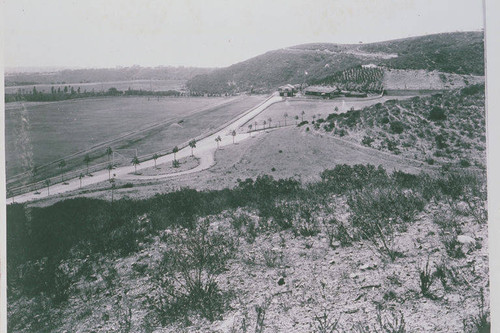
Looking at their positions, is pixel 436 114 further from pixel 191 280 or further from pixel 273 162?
pixel 191 280

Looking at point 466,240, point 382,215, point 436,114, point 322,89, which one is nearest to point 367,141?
point 436,114

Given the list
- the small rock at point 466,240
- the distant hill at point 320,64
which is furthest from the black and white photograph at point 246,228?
the distant hill at point 320,64

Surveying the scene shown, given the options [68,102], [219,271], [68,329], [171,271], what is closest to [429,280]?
[219,271]

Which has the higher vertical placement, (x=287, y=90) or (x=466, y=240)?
(x=287, y=90)

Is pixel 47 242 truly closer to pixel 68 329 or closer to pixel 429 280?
pixel 68 329

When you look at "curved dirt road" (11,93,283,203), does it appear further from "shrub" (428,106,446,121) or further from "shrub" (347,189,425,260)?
"shrub" (347,189,425,260)

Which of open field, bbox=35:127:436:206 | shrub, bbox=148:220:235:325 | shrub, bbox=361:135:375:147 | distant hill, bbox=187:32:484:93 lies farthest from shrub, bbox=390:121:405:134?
shrub, bbox=148:220:235:325
